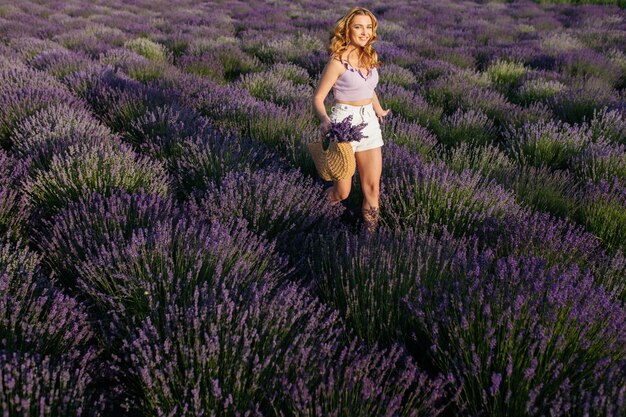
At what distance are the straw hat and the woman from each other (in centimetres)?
12

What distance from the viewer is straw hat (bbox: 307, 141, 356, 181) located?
9.77 ft

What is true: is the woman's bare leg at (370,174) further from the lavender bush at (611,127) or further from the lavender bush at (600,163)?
the lavender bush at (611,127)

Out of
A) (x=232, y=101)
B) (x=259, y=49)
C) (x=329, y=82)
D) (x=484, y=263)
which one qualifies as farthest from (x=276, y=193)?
(x=259, y=49)

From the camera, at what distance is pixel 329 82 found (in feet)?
10.1

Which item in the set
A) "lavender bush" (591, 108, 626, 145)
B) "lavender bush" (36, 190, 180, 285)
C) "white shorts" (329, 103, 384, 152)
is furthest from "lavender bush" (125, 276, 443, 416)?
"lavender bush" (591, 108, 626, 145)

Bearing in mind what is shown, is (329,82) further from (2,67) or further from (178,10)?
(178,10)

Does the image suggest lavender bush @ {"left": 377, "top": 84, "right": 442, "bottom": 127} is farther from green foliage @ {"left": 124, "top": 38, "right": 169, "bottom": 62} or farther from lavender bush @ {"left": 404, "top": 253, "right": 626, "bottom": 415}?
green foliage @ {"left": 124, "top": 38, "right": 169, "bottom": 62}

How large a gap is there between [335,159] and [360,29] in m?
0.82

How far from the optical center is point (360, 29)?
3018mm

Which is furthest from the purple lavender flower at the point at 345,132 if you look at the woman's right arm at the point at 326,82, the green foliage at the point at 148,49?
the green foliage at the point at 148,49

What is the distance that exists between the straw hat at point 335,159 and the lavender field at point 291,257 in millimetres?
221

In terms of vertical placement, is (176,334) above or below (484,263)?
below

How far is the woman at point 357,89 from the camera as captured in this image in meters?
3.05

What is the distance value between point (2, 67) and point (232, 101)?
318 cm
